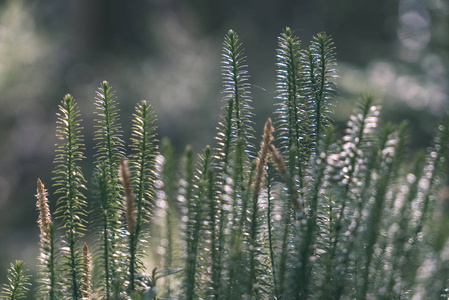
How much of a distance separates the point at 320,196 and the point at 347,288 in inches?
3.0

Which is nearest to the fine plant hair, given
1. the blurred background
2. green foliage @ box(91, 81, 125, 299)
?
green foliage @ box(91, 81, 125, 299)

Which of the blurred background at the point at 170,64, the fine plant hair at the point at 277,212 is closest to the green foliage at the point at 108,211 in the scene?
the fine plant hair at the point at 277,212

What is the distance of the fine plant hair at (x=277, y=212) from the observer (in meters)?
0.35

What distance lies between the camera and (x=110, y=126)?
452mm

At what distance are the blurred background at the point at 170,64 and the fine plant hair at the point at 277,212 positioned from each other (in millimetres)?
2527

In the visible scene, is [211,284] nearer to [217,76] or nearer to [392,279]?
[392,279]

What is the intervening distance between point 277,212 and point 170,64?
15.4 ft

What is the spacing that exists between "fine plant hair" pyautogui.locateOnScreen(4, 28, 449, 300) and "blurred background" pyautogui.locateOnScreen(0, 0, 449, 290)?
253 cm

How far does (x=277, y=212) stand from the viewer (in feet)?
1.42

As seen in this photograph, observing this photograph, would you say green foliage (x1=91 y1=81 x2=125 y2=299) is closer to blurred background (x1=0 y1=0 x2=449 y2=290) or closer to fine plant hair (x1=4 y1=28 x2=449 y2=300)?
fine plant hair (x1=4 y1=28 x2=449 y2=300)

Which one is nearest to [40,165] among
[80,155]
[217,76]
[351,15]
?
[217,76]

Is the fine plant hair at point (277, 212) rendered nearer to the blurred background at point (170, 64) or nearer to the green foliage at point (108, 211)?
the green foliage at point (108, 211)

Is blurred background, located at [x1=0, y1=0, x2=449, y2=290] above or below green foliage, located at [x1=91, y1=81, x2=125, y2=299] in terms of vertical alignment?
above

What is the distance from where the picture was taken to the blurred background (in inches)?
142
